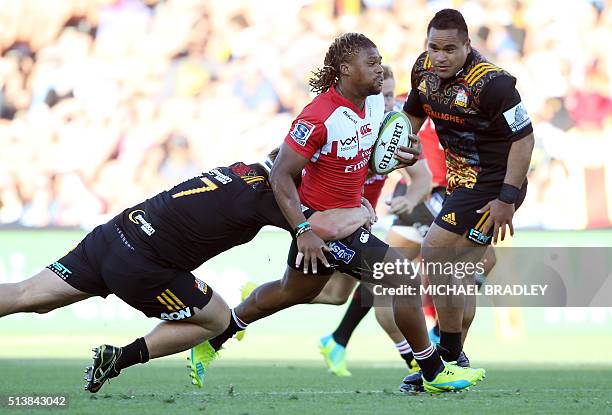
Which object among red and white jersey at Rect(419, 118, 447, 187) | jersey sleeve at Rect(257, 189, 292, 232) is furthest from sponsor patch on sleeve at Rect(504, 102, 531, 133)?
red and white jersey at Rect(419, 118, 447, 187)

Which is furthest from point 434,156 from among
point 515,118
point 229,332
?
point 229,332

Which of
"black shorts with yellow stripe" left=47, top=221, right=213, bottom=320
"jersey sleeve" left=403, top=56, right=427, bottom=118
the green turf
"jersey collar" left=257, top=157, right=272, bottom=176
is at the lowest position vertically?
the green turf

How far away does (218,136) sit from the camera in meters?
15.1

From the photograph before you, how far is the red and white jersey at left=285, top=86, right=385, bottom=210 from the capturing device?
21.4 feet

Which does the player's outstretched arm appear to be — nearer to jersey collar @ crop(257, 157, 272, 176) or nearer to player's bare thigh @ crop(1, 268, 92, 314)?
jersey collar @ crop(257, 157, 272, 176)

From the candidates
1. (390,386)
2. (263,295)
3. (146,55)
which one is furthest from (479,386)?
(146,55)

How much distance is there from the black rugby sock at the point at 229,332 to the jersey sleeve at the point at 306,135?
1560 mm

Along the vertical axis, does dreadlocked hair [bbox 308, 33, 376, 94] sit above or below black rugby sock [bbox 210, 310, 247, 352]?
above

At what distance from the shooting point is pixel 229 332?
300 inches

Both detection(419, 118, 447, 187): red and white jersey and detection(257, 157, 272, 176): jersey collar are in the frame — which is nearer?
detection(257, 157, 272, 176): jersey collar

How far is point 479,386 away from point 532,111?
7971mm

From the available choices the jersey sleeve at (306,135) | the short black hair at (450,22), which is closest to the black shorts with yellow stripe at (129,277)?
the jersey sleeve at (306,135)

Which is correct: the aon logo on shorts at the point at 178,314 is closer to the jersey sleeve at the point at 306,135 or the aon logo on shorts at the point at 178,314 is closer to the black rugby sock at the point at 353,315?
the jersey sleeve at the point at 306,135

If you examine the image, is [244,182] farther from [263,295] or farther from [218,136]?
[218,136]
